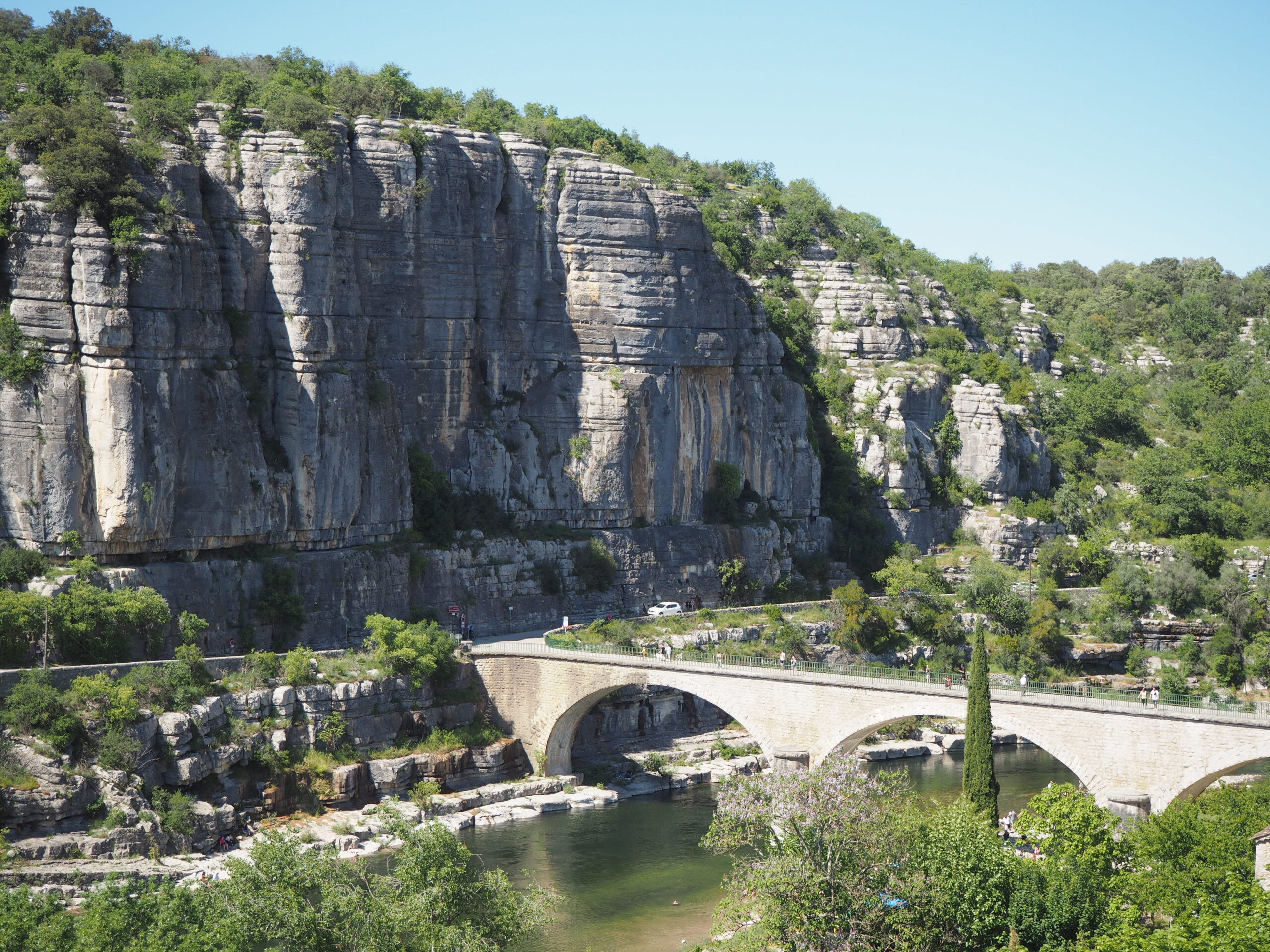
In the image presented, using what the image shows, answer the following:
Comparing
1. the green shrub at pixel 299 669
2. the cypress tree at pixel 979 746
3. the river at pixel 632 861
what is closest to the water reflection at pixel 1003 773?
the river at pixel 632 861

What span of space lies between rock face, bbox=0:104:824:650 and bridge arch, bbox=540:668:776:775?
911 cm

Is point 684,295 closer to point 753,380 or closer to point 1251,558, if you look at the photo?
point 753,380

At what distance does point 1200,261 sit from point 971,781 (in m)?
103

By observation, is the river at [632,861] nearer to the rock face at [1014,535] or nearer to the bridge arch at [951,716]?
the bridge arch at [951,716]

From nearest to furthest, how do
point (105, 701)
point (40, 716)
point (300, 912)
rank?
point (300, 912)
point (40, 716)
point (105, 701)

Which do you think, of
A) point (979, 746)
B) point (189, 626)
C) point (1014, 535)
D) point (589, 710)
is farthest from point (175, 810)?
point (1014, 535)

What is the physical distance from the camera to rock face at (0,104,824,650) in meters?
53.0

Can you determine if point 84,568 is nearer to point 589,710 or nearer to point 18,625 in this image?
point 18,625

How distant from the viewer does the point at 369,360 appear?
210ft

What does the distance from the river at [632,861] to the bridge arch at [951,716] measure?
2217 mm

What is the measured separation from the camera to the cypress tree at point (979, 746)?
1741 inches

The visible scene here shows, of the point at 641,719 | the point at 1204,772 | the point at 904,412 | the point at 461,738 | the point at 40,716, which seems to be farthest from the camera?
the point at 904,412

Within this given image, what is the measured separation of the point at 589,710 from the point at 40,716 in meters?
20.7

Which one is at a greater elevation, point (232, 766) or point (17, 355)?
point (17, 355)
